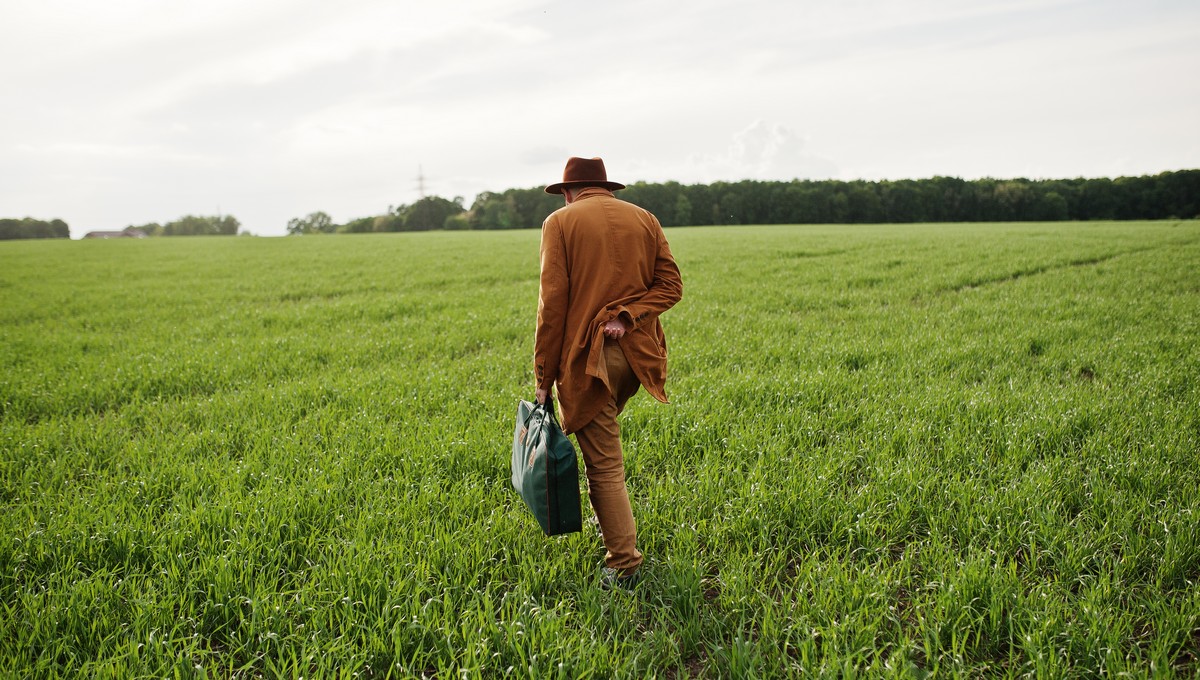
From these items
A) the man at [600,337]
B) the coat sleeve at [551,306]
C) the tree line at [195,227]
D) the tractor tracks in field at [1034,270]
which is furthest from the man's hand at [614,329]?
the tree line at [195,227]

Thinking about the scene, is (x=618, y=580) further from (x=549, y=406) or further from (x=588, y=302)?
(x=588, y=302)

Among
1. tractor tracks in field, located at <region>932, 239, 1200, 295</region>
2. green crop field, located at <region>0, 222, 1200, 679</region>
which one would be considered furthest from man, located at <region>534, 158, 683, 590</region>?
tractor tracks in field, located at <region>932, 239, 1200, 295</region>

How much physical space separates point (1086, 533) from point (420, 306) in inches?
489

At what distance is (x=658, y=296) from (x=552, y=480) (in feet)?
4.30

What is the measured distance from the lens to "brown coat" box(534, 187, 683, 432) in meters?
3.50

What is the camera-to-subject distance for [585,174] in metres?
3.78

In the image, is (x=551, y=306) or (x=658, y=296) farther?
(x=658, y=296)

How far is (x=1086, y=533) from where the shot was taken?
12.7ft

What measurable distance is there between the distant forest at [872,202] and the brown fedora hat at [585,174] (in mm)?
74566

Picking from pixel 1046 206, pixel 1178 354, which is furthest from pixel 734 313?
pixel 1046 206

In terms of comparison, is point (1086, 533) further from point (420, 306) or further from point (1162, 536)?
point (420, 306)

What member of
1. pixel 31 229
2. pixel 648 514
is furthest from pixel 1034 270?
pixel 31 229

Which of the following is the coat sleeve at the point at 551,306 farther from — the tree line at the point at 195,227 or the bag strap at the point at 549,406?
the tree line at the point at 195,227

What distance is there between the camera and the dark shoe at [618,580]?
11.7 feet
